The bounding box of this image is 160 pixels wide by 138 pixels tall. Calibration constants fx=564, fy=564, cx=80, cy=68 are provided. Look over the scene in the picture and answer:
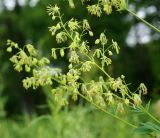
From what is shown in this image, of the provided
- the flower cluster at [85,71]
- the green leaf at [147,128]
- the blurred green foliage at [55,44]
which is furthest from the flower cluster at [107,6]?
the blurred green foliage at [55,44]

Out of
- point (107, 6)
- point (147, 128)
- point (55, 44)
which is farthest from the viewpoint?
point (55, 44)

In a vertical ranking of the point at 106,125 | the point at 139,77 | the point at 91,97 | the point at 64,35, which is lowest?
the point at 139,77

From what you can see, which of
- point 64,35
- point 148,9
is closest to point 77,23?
point 64,35

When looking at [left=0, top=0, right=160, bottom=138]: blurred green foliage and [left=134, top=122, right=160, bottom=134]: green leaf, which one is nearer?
[left=134, top=122, right=160, bottom=134]: green leaf

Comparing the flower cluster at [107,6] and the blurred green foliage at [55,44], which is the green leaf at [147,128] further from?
the blurred green foliage at [55,44]

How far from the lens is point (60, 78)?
221cm

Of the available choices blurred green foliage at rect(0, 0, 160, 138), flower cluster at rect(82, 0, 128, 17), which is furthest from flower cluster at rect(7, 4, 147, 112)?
blurred green foliage at rect(0, 0, 160, 138)

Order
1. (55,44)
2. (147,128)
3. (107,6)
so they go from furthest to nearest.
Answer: (55,44) → (147,128) → (107,6)

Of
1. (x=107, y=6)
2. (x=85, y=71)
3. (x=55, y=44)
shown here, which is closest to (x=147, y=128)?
(x=85, y=71)

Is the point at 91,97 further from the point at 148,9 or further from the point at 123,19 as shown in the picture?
the point at 123,19

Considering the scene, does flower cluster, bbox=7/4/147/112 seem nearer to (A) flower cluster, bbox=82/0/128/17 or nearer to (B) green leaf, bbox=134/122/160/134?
(A) flower cluster, bbox=82/0/128/17

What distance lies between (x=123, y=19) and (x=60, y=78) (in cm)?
2082

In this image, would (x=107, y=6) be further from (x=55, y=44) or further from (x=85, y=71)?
(x=55, y=44)

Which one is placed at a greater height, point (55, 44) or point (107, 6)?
point (107, 6)
